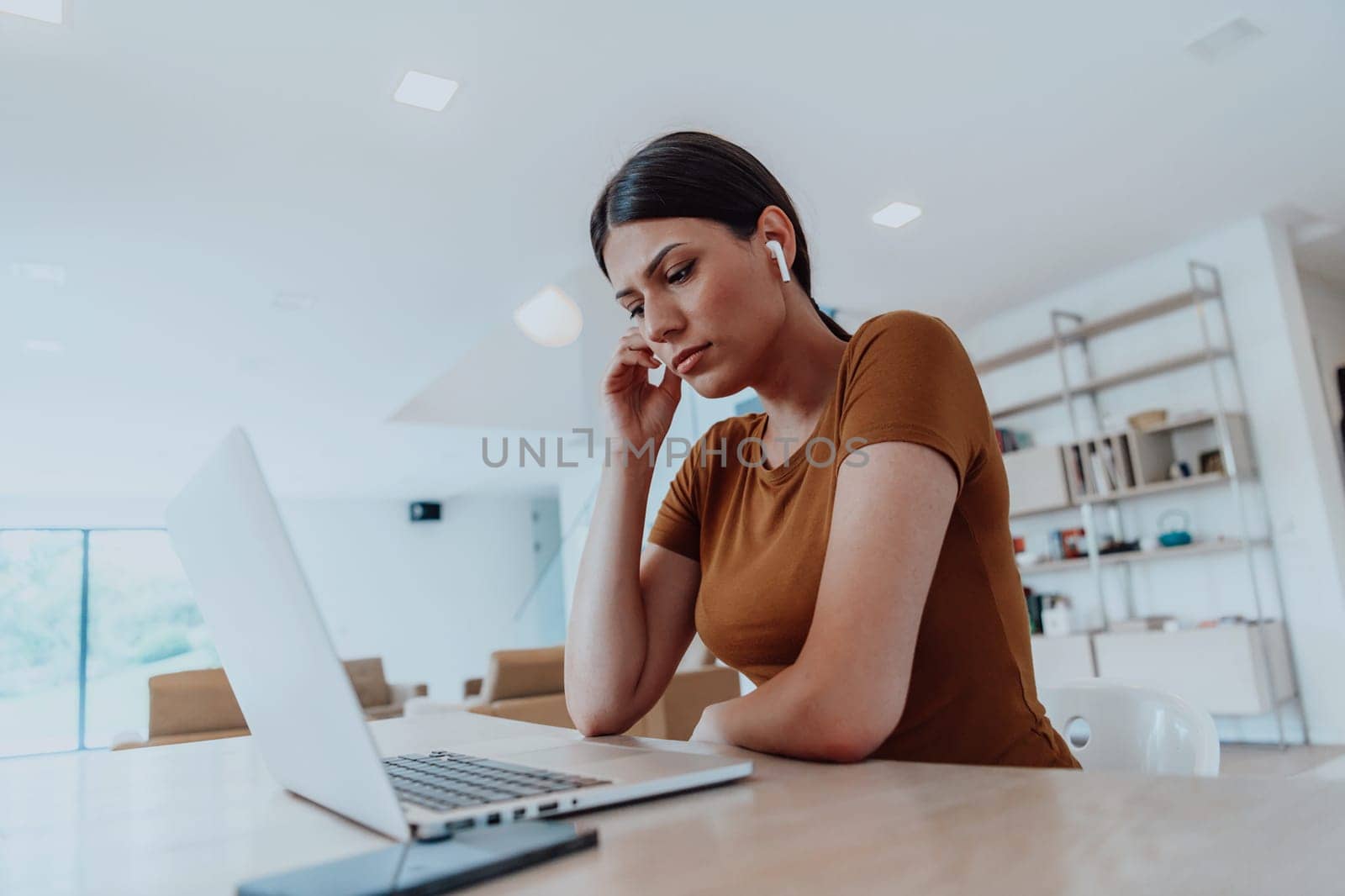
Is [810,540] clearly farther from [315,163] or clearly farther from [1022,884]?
[315,163]

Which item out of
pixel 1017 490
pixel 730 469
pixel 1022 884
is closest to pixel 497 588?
pixel 1017 490

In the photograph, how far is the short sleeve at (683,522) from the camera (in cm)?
119

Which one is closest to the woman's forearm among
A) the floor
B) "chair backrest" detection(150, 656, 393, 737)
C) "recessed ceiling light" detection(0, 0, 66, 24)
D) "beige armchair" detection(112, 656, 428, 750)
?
"recessed ceiling light" detection(0, 0, 66, 24)

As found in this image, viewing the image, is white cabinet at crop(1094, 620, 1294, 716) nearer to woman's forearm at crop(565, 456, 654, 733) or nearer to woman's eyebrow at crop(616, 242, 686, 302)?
woman's forearm at crop(565, 456, 654, 733)

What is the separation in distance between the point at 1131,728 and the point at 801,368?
0.54m

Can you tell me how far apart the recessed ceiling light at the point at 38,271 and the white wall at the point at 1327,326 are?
257 inches

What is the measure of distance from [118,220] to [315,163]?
94cm

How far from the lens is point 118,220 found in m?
3.58

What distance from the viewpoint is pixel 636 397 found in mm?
1247

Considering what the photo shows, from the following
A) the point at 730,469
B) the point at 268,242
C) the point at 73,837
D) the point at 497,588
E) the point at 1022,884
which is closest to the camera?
the point at 1022,884

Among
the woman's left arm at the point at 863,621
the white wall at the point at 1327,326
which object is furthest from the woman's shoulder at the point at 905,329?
the white wall at the point at 1327,326

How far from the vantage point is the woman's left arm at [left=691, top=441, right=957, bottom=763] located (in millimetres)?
677

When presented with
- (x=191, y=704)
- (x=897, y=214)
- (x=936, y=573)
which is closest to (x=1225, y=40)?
(x=897, y=214)

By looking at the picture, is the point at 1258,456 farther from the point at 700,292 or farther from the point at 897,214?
the point at 700,292
